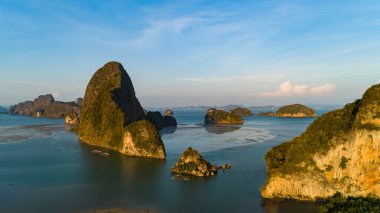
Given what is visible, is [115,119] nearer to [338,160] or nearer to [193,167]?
[193,167]

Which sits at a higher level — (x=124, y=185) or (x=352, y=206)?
→ (x=352, y=206)

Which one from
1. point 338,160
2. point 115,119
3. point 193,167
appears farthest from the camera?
point 115,119

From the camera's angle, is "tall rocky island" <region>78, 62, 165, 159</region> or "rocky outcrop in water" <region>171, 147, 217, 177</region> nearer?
"rocky outcrop in water" <region>171, 147, 217, 177</region>

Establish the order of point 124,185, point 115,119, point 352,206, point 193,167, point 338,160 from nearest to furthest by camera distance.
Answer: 1. point 352,206
2. point 338,160
3. point 124,185
4. point 193,167
5. point 115,119

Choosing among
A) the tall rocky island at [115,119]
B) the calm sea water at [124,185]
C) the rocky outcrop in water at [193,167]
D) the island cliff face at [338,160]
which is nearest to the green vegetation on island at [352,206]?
the island cliff face at [338,160]

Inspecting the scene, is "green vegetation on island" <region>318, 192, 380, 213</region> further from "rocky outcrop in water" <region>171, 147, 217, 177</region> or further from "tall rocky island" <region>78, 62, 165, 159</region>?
"tall rocky island" <region>78, 62, 165, 159</region>

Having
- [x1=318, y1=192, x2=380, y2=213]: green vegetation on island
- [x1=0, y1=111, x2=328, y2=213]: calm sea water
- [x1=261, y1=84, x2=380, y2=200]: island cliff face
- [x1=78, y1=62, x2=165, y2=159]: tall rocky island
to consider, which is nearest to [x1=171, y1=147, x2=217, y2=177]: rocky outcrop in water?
[x1=0, y1=111, x2=328, y2=213]: calm sea water

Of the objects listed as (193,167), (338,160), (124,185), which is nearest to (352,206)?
(338,160)
